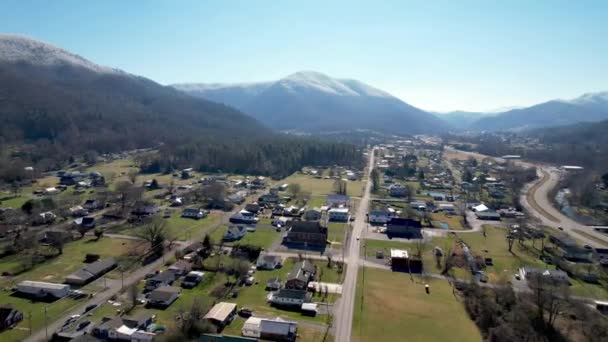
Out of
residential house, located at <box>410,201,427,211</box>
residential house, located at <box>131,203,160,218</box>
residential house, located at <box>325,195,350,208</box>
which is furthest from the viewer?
residential house, located at <box>410,201,427,211</box>

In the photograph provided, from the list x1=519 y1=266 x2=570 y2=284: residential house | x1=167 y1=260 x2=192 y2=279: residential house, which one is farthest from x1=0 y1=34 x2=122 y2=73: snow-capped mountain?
x1=519 y1=266 x2=570 y2=284: residential house

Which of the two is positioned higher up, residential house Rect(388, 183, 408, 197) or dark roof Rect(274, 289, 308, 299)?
residential house Rect(388, 183, 408, 197)

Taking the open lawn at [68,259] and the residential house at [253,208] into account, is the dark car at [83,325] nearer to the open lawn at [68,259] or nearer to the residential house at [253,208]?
the open lawn at [68,259]

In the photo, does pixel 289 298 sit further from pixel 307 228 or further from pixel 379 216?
pixel 379 216

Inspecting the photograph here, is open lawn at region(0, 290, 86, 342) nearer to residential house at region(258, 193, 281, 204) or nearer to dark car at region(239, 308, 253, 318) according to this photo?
dark car at region(239, 308, 253, 318)

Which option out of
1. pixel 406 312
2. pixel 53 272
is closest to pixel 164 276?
pixel 53 272

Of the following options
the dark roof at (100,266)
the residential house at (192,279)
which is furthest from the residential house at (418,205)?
the dark roof at (100,266)

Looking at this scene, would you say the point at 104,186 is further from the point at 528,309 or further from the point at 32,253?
the point at 528,309
